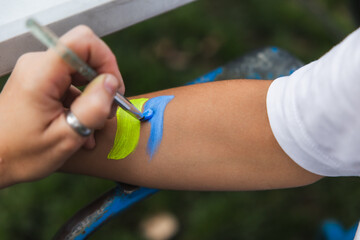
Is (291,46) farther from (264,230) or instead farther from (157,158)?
(157,158)

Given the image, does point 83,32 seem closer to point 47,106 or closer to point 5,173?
point 47,106

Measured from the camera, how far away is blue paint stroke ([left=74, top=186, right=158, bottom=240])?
756 mm

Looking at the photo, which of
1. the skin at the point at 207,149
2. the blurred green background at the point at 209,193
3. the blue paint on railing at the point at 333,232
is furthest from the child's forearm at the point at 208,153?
the blurred green background at the point at 209,193

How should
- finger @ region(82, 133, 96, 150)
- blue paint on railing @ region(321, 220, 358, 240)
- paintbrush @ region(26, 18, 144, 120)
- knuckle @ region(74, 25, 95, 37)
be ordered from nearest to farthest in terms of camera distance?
paintbrush @ region(26, 18, 144, 120), knuckle @ region(74, 25, 95, 37), finger @ region(82, 133, 96, 150), blue paint on railing @ region(321, 220, 358, 240)

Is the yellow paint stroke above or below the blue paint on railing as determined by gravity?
above

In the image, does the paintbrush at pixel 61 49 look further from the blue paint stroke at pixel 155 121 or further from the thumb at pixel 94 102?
the blue paint stroke at pixel 155 121

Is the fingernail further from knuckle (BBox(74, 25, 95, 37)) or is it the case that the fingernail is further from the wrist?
the wrist

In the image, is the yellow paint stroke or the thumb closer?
the thumb

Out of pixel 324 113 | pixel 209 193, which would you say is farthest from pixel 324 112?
pixel 209 193

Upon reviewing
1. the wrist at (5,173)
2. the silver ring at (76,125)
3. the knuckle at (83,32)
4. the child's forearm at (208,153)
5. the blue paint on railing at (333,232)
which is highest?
the knuckle at (83,32)

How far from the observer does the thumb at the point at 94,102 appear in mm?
531

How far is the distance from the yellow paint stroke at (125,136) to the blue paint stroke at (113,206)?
0.26 ft

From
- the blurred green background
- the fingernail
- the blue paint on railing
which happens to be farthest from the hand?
the blue paint on railing

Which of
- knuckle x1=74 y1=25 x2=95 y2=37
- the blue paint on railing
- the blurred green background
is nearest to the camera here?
knuckle x1=74 y1=25 x2=95 y2=37
